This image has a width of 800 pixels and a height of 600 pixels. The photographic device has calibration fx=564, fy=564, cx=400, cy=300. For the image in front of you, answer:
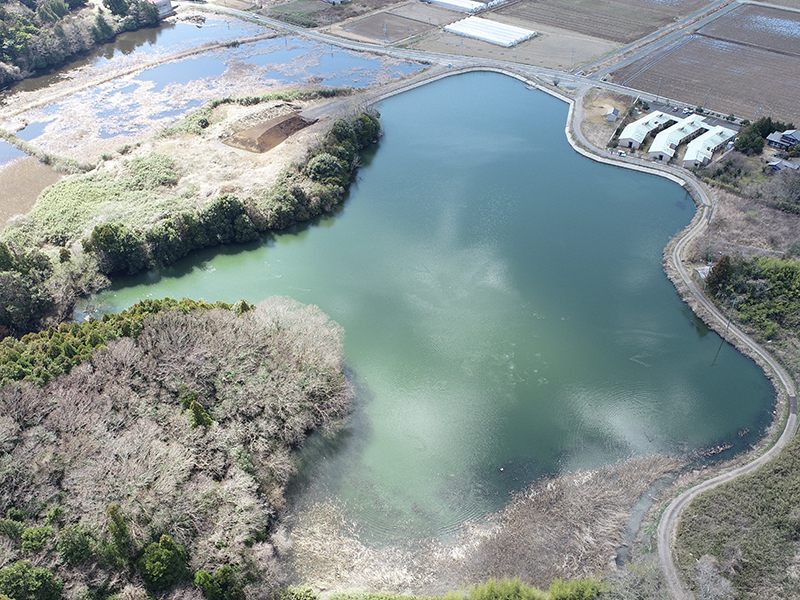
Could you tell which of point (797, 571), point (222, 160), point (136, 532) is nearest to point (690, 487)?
point (797, 571)

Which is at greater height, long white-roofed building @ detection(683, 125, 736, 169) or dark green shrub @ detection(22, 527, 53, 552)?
long white-roofed building @ detection(683, 125, 736, 169)

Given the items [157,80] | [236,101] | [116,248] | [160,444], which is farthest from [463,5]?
[160,444]

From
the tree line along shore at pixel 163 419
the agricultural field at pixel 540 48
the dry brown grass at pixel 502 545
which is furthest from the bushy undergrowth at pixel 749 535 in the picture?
the agricultural field at pixel 540 48

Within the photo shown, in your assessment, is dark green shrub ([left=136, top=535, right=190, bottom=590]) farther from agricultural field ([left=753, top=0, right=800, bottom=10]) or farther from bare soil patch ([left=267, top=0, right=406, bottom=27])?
agricultural field ([left=753, top=0, right=800, bottom=10])

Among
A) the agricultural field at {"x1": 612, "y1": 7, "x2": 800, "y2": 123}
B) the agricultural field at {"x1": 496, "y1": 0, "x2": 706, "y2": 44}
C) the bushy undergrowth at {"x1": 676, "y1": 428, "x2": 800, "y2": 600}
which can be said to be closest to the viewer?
the bushy undergrowth at {"x1": 676, "y1": 428, "x2": 800, "y2": 600}

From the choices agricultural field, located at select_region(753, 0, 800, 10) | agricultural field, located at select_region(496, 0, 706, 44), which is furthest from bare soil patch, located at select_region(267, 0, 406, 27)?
agricultural field, located at select_region(753, 0, 800, 10)
